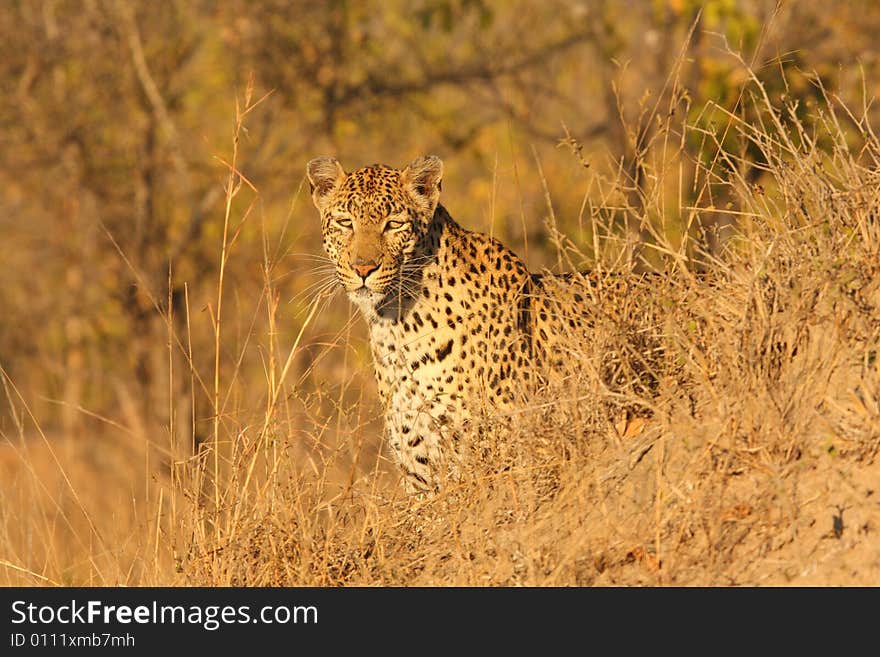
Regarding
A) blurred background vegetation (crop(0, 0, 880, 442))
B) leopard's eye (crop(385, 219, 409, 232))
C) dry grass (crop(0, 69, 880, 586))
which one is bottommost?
dry grass (crop(0, 69, 880, 586))

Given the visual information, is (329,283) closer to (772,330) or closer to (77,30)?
(772,330)

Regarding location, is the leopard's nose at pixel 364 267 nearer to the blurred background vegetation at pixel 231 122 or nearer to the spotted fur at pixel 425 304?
the spotted fur at pixel 425 304

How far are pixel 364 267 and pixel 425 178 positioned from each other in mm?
674

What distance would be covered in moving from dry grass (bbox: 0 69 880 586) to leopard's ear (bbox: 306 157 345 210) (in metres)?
1.57

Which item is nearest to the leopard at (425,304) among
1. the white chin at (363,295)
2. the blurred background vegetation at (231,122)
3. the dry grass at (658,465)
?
the white chin at (363,295)

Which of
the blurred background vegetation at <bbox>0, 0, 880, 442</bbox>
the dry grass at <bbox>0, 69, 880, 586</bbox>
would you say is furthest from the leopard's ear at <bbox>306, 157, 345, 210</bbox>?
the blurred background vegetation at <bbox>0, 0, 880, 442</bbox>

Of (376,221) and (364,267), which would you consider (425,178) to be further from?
(364,267)

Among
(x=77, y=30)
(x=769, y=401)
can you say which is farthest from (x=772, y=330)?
(x=77, y=30)

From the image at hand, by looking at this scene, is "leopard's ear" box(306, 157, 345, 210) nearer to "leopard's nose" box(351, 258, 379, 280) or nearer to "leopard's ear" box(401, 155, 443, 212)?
"leopard's ear" box(401, 155, 443, 212)

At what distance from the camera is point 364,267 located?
6.39 meters

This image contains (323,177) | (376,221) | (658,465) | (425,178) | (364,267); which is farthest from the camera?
(323,177)

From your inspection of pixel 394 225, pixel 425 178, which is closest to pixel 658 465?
pixel 394 225

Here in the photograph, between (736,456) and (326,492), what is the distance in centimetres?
166

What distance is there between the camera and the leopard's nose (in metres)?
6.39
